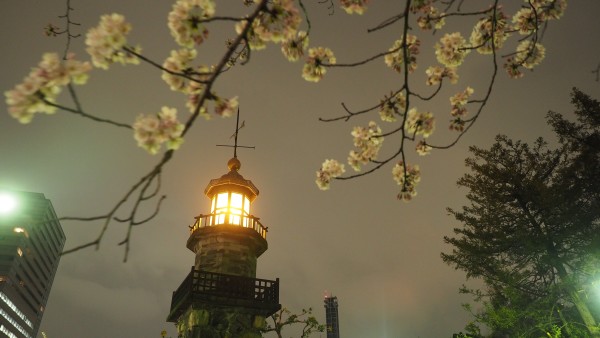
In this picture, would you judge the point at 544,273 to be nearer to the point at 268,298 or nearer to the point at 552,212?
the point at 552,212

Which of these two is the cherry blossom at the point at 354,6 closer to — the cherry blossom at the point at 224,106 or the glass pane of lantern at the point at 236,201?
the cherry blossom at the point at 224,106

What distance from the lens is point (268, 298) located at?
14.7 m

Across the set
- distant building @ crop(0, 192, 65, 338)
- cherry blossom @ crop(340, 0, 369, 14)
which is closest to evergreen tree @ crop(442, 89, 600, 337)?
cherry blossom @ crop(340, 0, 369, 14)

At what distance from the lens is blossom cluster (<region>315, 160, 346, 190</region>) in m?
5.82

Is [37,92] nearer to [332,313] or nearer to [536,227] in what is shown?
[536,227]

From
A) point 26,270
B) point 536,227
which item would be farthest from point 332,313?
point 536,227

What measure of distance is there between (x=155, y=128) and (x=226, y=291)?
12.8 m

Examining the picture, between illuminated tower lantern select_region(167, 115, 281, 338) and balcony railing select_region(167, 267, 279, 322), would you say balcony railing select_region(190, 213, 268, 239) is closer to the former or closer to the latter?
illuminated tower lantern select_region(167, 115, 281, 338)

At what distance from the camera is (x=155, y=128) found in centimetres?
262

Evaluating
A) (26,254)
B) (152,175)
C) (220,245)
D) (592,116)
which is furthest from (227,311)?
(26,254)

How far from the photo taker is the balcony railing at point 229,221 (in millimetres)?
15445

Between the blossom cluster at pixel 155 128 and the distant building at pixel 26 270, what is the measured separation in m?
116

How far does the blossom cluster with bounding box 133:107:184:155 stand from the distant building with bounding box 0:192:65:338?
382 ft

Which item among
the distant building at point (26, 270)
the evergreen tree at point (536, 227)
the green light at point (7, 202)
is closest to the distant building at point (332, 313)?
the distant building at point (26, 270)
